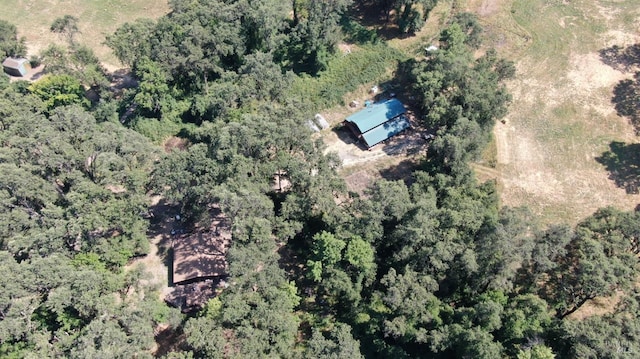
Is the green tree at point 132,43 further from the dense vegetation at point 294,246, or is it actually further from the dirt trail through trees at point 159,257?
the dirt trail through trees at point 159,257

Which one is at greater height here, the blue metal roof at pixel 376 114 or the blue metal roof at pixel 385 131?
the blue metal roof at pixel 376 114

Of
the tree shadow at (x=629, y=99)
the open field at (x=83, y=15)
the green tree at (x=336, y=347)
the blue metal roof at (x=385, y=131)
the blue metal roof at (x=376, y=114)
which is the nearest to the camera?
the green tree at (x=336, y=347)

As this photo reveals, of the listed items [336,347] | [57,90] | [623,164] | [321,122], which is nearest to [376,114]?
[321,122]

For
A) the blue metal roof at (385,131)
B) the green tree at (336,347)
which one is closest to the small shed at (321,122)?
the blue metal roof at (385,131)

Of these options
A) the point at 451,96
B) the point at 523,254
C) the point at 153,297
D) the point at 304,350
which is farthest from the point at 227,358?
the point at 451,96

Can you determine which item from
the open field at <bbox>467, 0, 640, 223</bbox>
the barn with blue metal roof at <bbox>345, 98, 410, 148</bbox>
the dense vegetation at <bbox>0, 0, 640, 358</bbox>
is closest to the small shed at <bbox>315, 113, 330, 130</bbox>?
the barn with blue metal roof at <bbox>345, 98, 410, 148</bbox>

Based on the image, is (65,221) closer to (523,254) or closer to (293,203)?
(293,203)

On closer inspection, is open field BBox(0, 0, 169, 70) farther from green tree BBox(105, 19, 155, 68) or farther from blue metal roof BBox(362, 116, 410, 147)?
blue metal roof BBox(362, 116, 410, 147)
